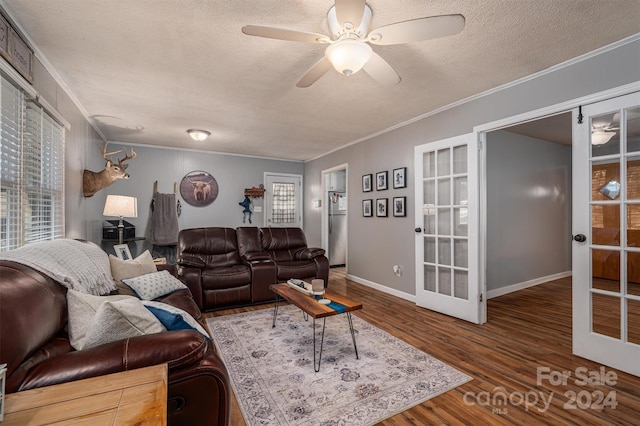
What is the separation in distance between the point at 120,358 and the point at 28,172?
1949 millimetres

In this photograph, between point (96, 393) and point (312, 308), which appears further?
point (312, 308)

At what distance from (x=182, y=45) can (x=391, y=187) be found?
312 centimetres

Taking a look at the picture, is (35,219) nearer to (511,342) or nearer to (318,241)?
(511,342)

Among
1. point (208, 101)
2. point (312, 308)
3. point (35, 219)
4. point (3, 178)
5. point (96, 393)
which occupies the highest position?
point (208, 101)

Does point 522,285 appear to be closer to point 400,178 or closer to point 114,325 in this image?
point 400,178

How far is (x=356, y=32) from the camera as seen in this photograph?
1792 mm

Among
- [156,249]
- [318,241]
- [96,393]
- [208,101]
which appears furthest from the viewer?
[318,241]

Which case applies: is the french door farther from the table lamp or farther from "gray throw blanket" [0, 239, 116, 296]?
the table lamp

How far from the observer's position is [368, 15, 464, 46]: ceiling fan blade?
1.53 metres

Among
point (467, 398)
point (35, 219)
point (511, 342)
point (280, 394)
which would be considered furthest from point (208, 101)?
point (511, 342)

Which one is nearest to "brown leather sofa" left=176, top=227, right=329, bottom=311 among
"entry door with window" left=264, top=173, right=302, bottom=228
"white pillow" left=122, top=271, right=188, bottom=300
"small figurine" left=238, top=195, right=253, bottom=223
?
"white pillow" left=122, top=271, right=188, bottom=300

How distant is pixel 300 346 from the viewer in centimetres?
259

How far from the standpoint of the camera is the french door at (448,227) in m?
3.15

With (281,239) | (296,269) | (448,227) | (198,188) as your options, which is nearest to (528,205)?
(448,227)
